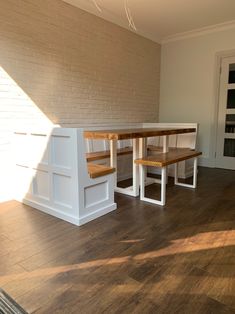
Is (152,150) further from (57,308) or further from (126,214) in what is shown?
(57,308)

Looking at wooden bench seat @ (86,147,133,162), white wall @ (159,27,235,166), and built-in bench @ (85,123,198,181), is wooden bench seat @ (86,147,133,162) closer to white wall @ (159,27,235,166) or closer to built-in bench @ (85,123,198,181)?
built-in bench @ (85,123,198,181)

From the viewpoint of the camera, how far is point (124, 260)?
163 cm

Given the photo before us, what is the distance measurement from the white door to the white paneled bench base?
2.90 m

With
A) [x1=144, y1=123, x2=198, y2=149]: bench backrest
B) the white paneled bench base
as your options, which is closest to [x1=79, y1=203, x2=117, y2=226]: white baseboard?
the white paneled bench base

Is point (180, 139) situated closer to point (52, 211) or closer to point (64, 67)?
point (64, 67)

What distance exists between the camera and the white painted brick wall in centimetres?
272

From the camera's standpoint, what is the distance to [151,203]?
273 cm

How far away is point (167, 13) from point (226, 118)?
2087mm

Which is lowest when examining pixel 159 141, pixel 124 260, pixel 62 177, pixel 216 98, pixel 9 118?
pixel 124 260

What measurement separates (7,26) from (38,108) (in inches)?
36.9

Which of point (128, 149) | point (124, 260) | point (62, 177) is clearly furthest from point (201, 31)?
point (124, 260)

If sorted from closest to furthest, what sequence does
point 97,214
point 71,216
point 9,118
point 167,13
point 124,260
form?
point 124,260 < point 71,216 < point 97,214 < point 9,118 < point 167,13

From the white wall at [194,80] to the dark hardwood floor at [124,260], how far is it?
8.05 feet

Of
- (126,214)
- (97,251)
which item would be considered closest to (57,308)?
(97,251)
